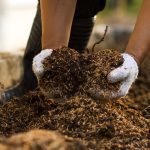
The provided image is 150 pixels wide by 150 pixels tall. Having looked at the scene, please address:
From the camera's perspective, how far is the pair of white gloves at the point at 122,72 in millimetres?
2064

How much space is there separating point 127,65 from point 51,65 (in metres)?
0.31

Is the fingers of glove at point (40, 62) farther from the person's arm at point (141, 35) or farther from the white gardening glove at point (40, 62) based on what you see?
the person's arm at point (141, 35)

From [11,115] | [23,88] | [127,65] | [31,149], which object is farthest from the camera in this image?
[23,88]

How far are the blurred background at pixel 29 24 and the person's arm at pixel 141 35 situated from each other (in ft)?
3.58

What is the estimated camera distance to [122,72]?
81.4 inches

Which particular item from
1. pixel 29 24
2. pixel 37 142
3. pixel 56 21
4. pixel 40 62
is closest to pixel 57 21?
pixel 56 21

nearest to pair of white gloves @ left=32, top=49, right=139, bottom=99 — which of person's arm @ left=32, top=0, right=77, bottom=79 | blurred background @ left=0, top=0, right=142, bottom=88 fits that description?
person's arm @ left=32, top=0, right=77, bottom=79

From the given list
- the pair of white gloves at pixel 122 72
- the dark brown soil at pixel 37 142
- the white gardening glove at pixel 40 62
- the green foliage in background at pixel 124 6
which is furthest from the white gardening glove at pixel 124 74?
the green foliage in background at pixel 124 6

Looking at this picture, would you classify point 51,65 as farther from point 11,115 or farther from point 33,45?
point 33,45

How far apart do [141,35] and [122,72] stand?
23 cm

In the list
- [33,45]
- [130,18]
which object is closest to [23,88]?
[33,45]

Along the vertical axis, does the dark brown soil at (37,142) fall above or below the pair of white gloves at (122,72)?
above

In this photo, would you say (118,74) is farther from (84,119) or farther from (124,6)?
(124,6)

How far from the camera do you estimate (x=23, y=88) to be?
2.89 m
